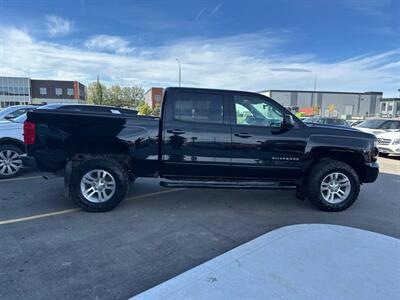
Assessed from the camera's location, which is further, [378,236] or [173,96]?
[173,96]

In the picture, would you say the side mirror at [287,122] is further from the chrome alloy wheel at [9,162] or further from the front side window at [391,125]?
the front side window at [391,125]

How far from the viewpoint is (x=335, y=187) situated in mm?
5371

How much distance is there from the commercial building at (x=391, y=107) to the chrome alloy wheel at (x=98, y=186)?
293ft

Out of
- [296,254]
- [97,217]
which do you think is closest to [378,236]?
[296,254]

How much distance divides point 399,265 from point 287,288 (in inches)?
58.4

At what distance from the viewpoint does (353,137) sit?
5.38m

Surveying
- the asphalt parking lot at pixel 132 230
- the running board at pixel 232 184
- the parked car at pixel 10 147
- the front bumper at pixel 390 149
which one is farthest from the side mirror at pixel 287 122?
the front bumper at pixel 390 149

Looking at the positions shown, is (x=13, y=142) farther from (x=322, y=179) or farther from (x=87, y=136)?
(x=322, y=179)

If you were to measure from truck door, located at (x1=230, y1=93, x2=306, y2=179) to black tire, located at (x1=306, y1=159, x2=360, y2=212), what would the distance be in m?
0.33

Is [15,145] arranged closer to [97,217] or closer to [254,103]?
[97,217]

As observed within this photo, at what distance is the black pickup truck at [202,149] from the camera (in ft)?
16.3

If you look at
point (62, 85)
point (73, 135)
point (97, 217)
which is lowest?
point (97, 217)

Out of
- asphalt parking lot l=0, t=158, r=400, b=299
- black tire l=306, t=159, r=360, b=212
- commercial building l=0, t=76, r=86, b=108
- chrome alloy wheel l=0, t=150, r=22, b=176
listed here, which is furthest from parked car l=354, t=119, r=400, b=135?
commercial building l=0, t=76, r=86, b=108

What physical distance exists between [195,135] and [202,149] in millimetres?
262
